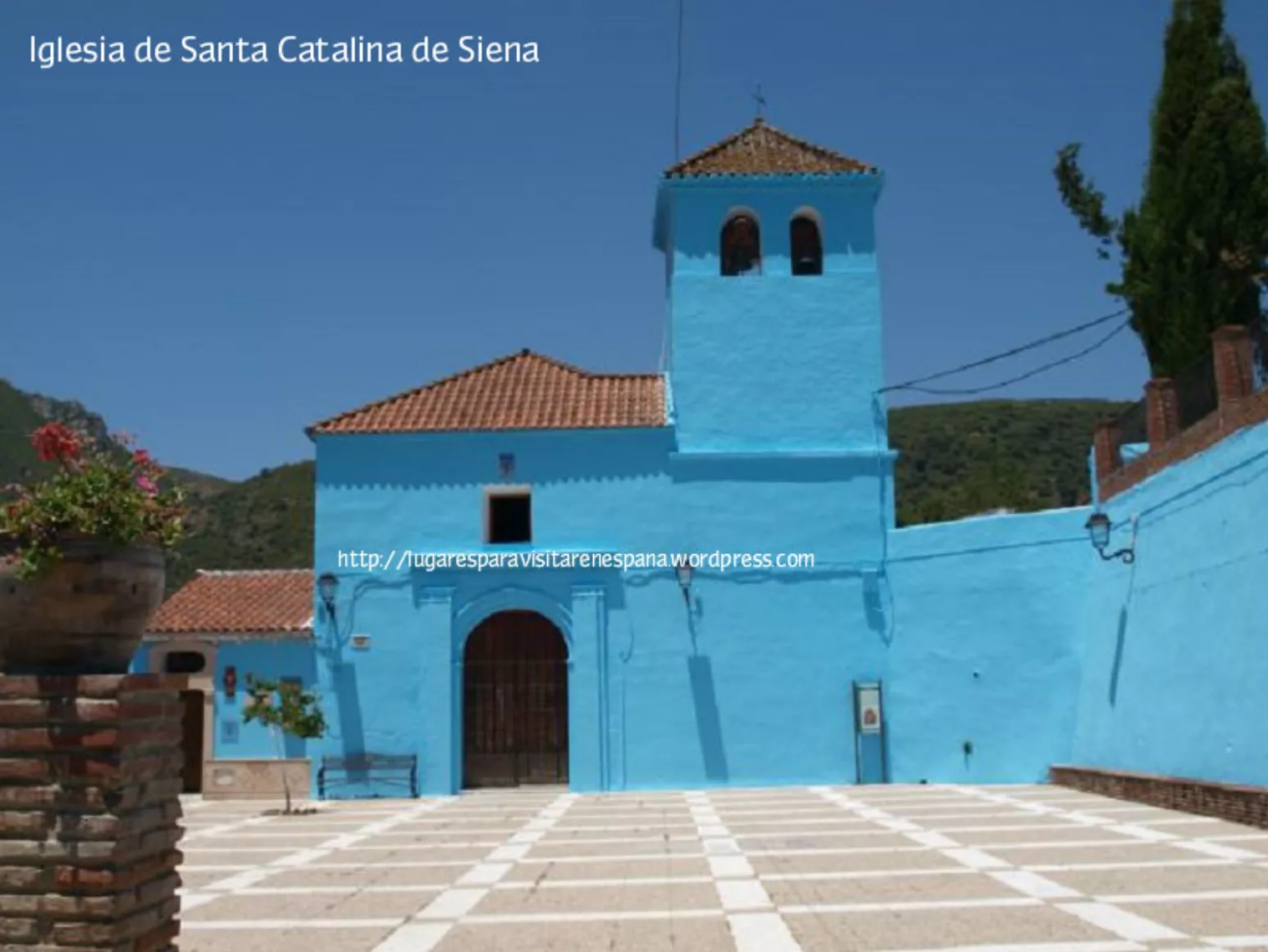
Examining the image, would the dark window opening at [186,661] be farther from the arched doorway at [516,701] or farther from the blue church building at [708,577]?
the arched doorway at [516,701]

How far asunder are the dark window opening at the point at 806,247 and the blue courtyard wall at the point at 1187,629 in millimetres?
6013

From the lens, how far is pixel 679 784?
706 inches

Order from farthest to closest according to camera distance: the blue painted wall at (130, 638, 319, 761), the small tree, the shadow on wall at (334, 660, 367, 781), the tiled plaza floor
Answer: the blue painted wall at (130, 638, 319, 761) → the shadow on wall at (334, 660, 367, 781) → the small tree → the tiled plaza floor

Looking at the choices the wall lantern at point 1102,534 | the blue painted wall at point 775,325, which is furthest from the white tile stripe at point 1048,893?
the blue painted wall at point 775,325

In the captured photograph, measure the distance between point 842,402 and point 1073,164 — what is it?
742cm

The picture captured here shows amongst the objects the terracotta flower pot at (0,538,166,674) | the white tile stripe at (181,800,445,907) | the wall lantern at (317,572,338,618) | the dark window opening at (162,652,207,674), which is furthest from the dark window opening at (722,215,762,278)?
the terracotta flower pot at (0,538,166,674)

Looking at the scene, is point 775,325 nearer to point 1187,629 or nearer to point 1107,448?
point 1107,448

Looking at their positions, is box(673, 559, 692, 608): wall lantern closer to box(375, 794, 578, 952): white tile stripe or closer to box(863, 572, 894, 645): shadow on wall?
box(863, 572, 894, 645): shadow on wall

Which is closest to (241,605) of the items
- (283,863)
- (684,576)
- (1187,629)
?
(684,576)

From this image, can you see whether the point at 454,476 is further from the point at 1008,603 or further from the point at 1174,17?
the point at 1174,17

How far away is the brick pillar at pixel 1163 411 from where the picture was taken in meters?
15.0

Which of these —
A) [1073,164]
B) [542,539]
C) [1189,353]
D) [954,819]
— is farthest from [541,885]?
[1073,164]

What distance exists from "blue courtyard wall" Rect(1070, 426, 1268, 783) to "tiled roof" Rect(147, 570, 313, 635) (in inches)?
551

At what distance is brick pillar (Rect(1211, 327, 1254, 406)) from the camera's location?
42.2 feet
